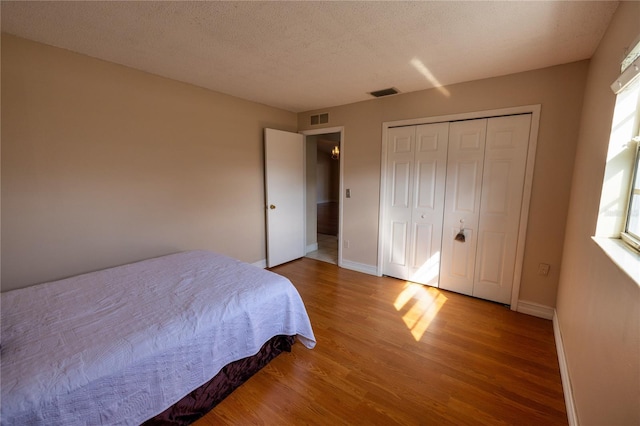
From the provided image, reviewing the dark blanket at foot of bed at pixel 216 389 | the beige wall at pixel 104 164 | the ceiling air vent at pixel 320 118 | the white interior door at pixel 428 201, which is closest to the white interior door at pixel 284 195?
the ceiling air vent at pixel 320 118

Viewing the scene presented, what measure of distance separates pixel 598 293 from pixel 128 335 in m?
2.37

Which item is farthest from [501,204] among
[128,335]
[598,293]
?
[128,335]

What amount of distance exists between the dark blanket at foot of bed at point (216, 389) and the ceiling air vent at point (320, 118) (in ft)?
9.87

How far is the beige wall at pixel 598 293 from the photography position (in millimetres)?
905

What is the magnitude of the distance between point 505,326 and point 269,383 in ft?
7.06

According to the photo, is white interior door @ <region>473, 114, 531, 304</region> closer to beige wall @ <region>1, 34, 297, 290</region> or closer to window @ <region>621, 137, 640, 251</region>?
window @ <region>621, 137, 640, 251</region>

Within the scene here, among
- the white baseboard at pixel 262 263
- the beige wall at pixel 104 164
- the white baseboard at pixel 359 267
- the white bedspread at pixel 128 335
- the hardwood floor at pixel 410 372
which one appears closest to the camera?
the white bedspread at pixel 128 335

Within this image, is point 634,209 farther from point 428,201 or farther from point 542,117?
point 428,201

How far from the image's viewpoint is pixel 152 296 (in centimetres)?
175

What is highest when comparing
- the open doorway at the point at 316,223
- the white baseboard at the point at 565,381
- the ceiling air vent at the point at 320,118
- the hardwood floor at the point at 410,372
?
the ceiling air vent at the point at 320,118

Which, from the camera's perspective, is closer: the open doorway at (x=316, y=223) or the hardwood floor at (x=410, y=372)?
the hardwood floor at (x=410, y=372)

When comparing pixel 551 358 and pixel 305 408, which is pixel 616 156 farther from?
pixel 305 408

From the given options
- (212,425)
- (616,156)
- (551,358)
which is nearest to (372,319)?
(551,358)

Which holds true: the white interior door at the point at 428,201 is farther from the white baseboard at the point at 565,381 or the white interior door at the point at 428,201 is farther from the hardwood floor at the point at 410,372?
the white baseboard at the point at 565,381
